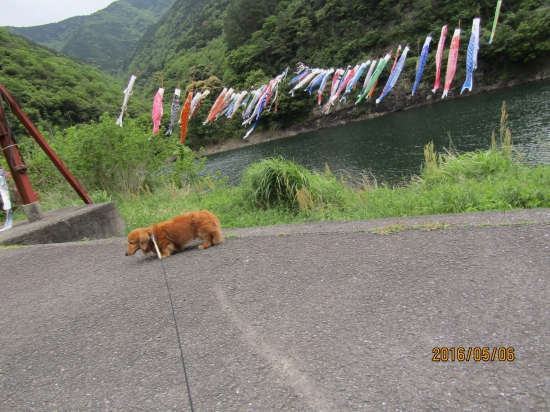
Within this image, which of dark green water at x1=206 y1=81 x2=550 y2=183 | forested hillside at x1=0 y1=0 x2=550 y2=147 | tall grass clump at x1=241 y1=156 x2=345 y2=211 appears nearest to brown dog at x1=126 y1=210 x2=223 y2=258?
tall grass clump at x1=241 y1=156 x2=345 y2=211

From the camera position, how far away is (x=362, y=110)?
39938 millimetres

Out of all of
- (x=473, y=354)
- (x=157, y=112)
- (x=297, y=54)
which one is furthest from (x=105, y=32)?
(x=473, y=354)

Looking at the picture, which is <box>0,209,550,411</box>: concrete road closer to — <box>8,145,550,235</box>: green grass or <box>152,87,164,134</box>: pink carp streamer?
<box>8,145,550,235</box>: green grass

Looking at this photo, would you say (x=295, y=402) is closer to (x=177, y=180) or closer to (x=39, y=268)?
(x=39, y=268)

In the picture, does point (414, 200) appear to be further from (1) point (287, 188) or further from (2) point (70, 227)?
(2) point (70, 227)

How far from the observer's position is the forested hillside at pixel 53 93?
1325 inches

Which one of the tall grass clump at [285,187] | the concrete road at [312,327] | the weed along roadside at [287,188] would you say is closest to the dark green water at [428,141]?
the weed along roadside at [287,188]

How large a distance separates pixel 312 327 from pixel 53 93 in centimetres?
4530

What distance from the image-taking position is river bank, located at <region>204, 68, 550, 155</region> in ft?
114

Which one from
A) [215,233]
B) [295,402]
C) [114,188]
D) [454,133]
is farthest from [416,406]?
[454,133]

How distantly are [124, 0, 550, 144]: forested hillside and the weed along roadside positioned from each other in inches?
1220

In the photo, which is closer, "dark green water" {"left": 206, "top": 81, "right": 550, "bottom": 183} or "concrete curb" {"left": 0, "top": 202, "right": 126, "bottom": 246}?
"concrete curb" {"left": 0, "top": 202, "right": 126, "bottom": 246}

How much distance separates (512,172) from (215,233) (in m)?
5.12

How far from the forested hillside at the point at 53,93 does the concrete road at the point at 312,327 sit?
31132 mm
